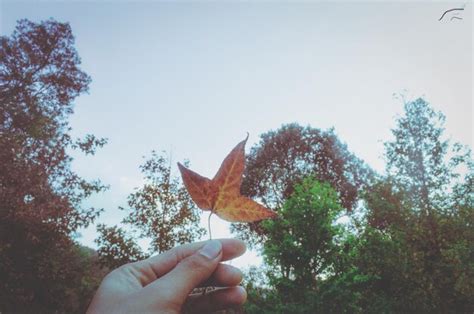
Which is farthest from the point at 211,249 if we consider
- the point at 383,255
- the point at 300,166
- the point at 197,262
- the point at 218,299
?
the point at 300,166

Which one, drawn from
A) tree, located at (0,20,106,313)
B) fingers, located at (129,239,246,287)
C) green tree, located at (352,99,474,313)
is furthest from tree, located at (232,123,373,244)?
fingers, located at (129,239,246,287)

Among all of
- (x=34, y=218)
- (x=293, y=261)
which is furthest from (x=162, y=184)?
(x=293, y=261)

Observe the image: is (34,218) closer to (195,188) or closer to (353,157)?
(195,188)

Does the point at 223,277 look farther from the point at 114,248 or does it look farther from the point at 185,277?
the point at 114,248

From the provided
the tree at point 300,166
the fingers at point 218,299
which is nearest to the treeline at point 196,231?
the tree at point 300,166

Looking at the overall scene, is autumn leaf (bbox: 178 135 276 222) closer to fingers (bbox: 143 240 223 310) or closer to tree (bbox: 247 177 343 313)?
fingers (bbox: 143 240 223 310)

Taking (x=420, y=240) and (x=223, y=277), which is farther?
(x=420, y=240)

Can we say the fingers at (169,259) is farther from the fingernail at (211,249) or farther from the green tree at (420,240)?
the green tree at (420,240)
